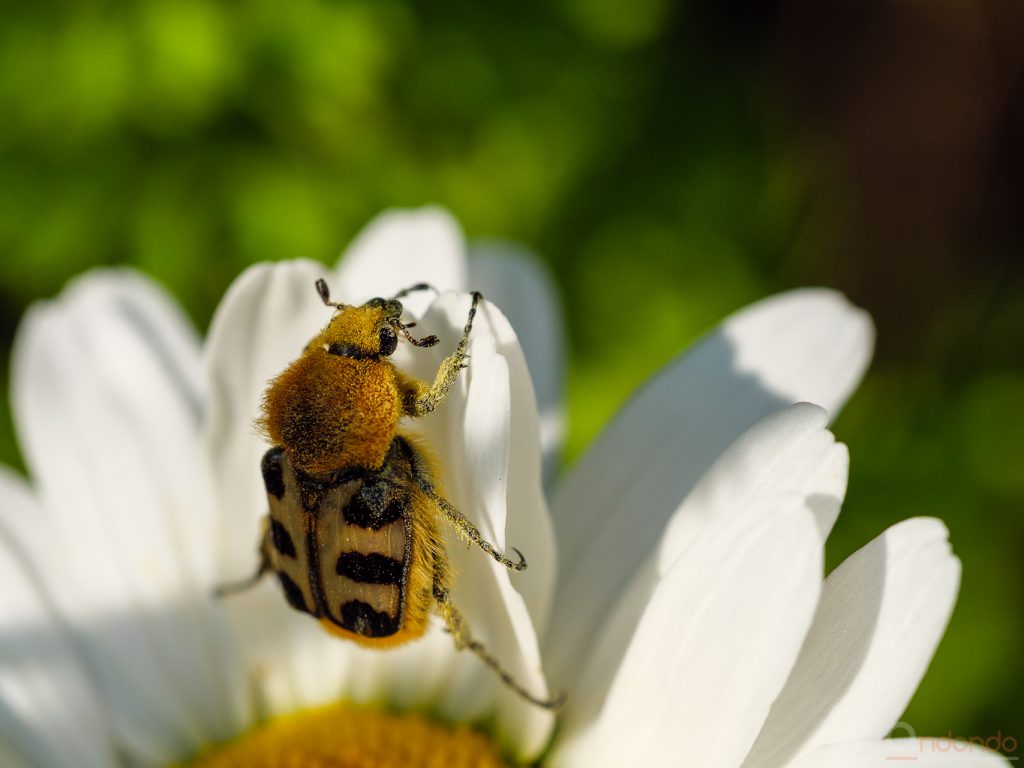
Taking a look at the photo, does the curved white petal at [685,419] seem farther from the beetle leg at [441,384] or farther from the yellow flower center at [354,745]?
the beetle leg at [441,384]

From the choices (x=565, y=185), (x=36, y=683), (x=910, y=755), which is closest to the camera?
(x=910, y=755)

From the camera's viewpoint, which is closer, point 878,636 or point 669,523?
point 878,636

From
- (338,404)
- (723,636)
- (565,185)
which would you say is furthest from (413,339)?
(565,185)

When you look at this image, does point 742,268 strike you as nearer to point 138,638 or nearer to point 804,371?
point 804,371

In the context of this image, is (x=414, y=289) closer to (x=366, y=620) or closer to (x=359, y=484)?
(x=359, y=484)

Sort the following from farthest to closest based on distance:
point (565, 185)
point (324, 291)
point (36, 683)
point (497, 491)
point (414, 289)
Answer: point (565, 185) → point (36, 683) → point (414, 289) → point (324, 291) → point (497, 491)

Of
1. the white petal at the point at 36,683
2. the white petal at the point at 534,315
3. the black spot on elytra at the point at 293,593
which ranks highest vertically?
the white petal at the point at 534,315

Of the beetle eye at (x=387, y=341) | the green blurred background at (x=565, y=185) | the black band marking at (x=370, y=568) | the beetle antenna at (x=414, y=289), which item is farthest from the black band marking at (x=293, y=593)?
the green blurred background at (x=565, y=185)

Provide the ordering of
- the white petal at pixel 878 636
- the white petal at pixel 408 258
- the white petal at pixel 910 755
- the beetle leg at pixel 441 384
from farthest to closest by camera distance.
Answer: the white petal at pixel 408 258 → the beetle leg at pixel 441 384 → the white petal at pixel 878 636 → the white petal at pixel 910 755
